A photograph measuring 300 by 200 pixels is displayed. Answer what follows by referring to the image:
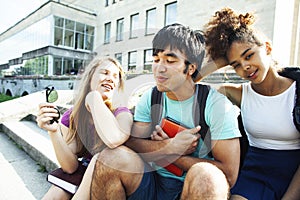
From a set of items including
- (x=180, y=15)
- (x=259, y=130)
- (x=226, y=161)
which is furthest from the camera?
(x=180, y=15)

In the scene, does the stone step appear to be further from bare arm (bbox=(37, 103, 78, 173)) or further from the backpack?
the backpack

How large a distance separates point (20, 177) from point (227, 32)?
97.8 inches

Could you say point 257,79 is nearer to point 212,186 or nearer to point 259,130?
point 259,130

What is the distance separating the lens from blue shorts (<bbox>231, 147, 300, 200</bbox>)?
1.33 m

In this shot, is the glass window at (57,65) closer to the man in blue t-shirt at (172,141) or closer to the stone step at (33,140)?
the stone step at (33,140)

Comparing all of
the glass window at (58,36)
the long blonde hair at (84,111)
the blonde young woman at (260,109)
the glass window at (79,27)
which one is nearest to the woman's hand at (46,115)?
the long blonde hair at (84,111)

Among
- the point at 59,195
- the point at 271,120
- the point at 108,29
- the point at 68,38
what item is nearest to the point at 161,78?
the point at 271,120

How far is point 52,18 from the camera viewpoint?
17.3 m

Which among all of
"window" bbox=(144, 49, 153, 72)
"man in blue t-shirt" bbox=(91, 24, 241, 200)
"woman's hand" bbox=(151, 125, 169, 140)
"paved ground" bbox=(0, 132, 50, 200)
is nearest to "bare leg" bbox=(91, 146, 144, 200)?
"man in blue t-shirt" bbox=(91, 24, 241, 200)

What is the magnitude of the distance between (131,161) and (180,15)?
41.4 ft

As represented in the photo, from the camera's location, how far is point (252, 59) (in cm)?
136

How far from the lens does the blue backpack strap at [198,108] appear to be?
127 cm

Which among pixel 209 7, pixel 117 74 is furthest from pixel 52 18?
pixel 117 74

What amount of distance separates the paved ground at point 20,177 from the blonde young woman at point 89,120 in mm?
868
